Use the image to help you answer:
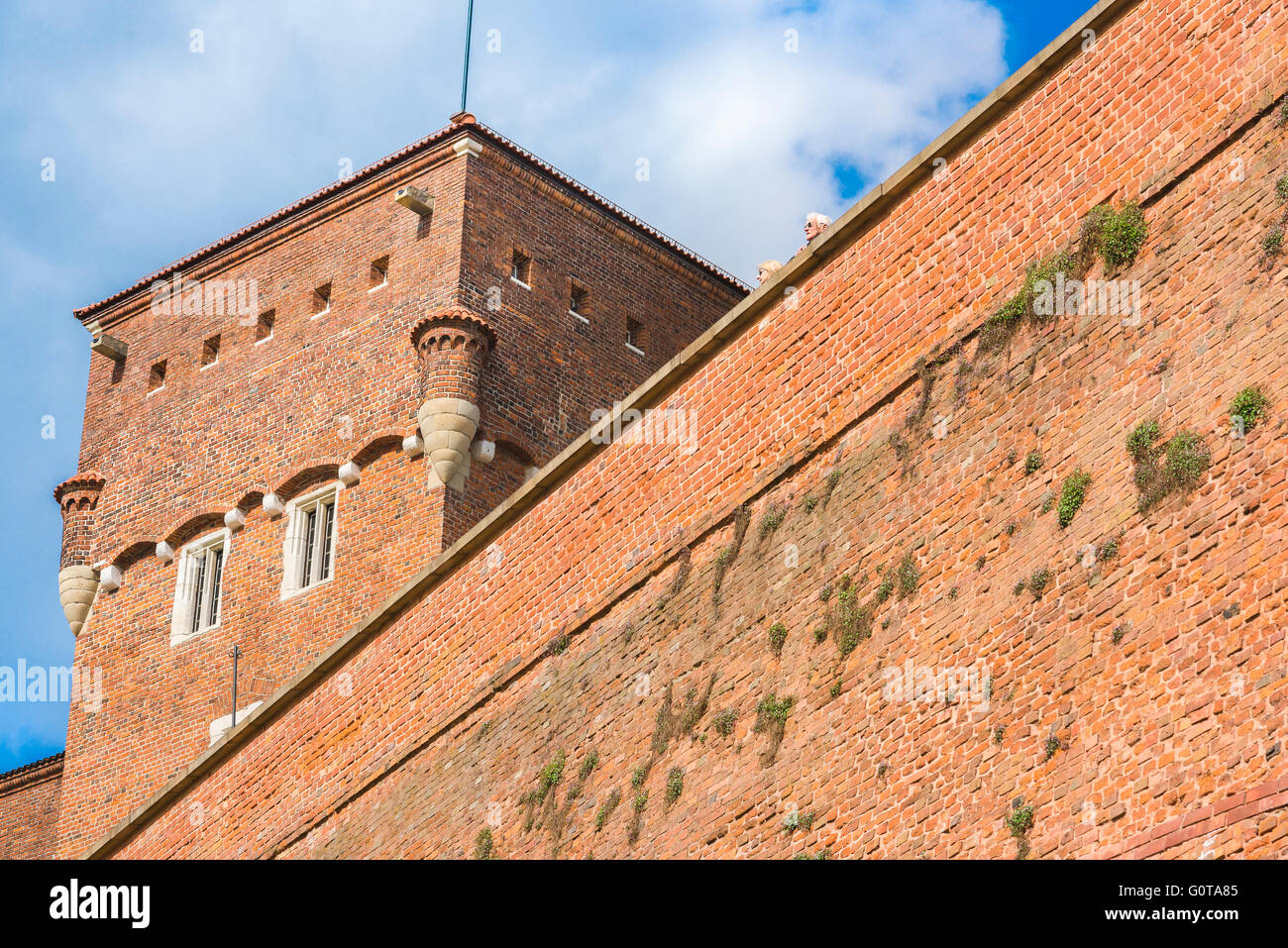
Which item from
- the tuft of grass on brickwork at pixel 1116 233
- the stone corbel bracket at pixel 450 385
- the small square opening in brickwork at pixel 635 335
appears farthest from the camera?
the small square opening in brickwork at pixel 635 335

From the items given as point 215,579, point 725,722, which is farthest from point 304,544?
point 725,722

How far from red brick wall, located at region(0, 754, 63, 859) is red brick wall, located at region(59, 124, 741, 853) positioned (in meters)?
3.95

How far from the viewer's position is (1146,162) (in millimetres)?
11094

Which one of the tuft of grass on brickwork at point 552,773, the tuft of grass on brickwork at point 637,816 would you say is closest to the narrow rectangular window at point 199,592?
the tuft of grass on brickwork at point 552,773

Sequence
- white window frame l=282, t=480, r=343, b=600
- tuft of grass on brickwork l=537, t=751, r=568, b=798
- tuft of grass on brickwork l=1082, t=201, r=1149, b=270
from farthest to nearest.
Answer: white window frame l=282, t=480, r=343, b=600
tuft of grass on brickwork l=537, t=751, r=568, b=798
tuft of grass on brickwork l=1082, t=201, r=1149, b=270

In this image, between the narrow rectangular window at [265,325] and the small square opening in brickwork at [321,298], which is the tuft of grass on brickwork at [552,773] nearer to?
the small square opening in brickwork at [321,298]

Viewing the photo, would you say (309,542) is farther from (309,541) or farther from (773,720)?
(773,720)

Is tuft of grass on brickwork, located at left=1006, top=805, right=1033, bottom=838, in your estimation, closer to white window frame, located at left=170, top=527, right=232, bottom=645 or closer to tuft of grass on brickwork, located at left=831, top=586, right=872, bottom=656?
tuft of grass on brickwork, located at left=831, top=586, right=872, bottom=656

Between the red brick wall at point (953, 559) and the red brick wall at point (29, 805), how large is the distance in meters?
16.1

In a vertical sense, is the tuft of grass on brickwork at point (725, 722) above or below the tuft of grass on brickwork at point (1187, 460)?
below

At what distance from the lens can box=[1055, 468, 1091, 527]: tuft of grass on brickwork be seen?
10.6m

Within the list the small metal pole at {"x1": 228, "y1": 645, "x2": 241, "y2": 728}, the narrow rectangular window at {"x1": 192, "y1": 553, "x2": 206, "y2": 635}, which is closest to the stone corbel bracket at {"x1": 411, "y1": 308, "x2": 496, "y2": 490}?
the small metal pole at {"x1": 228, "y1": 645, "x2": 241, "y2": 728}

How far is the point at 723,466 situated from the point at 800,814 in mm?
3234

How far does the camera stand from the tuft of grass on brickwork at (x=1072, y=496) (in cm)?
1056
